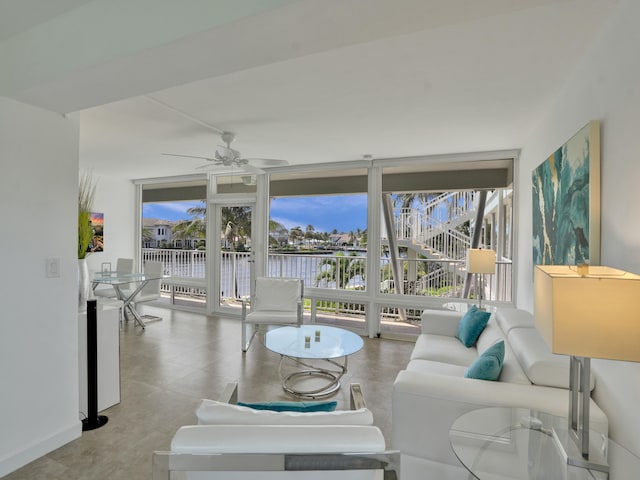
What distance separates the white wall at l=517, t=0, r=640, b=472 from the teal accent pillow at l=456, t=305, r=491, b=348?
1.29 meters

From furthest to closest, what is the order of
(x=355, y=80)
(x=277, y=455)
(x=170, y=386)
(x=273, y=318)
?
(x=273, y=318)
(x=170, y=386)
(x=355, y=80)
(x=277, y=455)

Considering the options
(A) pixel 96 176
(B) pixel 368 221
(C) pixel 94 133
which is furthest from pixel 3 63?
(A) pixel 96 176

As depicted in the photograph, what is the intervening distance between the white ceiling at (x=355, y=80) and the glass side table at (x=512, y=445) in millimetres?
1614

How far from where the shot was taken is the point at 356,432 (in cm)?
111

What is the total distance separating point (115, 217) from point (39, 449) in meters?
5.16

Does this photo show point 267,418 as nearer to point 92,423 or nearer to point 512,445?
point 512,445

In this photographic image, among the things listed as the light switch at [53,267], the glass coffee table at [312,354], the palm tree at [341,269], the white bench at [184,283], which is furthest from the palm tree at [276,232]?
the light switch at [53,267]

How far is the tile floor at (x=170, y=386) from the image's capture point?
2.12 meters

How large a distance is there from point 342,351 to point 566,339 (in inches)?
84.5

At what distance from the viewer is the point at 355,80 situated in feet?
7.72

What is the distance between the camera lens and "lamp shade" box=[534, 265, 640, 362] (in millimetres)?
1061

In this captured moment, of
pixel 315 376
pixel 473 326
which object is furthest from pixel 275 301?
pixel 473 326

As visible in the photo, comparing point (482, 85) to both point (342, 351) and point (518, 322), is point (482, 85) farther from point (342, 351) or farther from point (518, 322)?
point (342, 351)

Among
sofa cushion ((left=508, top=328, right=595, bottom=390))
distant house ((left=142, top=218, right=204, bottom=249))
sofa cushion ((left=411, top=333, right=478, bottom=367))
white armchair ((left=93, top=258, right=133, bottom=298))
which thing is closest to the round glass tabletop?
sofa cushion ((left=411, top=333, right=478, bottom=367))
